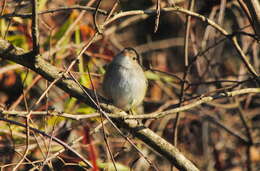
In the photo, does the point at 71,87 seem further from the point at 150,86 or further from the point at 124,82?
the point at 150,86

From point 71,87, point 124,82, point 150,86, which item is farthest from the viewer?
point 150,86

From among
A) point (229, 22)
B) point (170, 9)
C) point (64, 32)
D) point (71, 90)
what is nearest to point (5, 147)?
point (71, 90)

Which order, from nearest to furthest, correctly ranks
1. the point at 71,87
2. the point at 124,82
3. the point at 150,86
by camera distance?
the point at 71,87
the point at 124,82
the point at 150,86

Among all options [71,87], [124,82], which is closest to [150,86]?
[124,82]

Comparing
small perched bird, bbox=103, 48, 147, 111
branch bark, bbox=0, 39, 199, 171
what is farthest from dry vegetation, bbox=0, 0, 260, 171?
small perched bird, bbox=103, 48, 147, 111

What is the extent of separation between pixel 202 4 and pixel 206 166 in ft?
5.78

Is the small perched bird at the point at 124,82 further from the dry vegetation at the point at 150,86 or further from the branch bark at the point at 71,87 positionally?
the branch bark at the point at 71,87

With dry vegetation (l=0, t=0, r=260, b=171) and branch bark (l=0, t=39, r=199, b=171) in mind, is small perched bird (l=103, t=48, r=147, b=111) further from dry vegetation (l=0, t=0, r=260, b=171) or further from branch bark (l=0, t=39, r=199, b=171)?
branch bark (l=0, t=39, r=199, b=171)

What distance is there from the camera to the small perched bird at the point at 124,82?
13.5ft

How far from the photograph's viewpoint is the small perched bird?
4.11m

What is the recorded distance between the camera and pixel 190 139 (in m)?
5.29

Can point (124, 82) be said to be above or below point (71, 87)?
above

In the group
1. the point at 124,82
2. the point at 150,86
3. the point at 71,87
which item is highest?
the point at 150,86

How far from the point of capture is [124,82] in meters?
4.18
